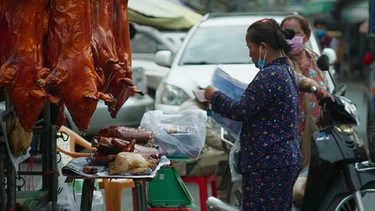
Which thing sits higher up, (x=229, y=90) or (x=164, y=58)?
(x=229, y=90)

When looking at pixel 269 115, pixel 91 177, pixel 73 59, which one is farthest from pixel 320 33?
pixel 73 59

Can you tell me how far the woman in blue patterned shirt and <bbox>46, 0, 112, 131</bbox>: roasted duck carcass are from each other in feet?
4.62

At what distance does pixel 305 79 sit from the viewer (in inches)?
263

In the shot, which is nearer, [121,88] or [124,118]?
[121,88]

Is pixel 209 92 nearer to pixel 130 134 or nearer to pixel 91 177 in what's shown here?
pixel 130 134

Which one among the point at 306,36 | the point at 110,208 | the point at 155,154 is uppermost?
the point at 306,36

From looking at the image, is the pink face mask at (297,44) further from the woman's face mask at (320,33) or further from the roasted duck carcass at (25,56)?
the woman's face mask at (320,33)

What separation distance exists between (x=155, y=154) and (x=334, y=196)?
1547 mm

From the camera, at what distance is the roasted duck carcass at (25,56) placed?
164 inches

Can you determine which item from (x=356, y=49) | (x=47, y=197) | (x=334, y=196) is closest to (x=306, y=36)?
(x=334, y=196)

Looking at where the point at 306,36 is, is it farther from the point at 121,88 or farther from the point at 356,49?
the point at 356,49

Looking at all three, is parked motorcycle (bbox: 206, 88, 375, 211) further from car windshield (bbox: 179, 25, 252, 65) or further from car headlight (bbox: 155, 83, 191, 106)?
car windshield (bbox: 179, 25, 252, 65)

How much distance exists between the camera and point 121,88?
459 cm

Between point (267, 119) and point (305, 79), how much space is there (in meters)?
1.30
